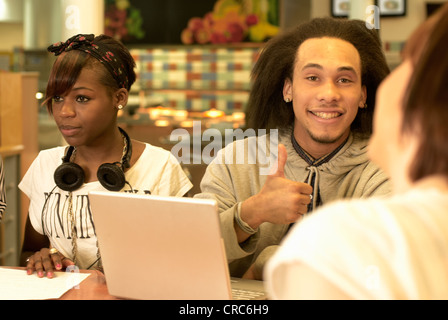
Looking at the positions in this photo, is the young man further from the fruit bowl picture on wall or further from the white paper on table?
the fruit bowl picture on wall

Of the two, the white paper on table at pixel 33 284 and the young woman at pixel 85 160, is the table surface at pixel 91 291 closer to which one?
the white paper on table at pixel 33 284

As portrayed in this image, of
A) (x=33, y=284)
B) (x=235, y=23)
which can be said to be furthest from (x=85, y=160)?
(x=235, y=23)

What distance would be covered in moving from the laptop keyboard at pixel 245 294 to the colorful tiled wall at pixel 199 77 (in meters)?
4.20

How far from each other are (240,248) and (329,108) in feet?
1.44

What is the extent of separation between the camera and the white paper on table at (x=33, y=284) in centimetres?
130

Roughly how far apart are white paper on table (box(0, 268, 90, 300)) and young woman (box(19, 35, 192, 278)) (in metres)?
0.14

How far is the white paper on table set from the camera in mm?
1297

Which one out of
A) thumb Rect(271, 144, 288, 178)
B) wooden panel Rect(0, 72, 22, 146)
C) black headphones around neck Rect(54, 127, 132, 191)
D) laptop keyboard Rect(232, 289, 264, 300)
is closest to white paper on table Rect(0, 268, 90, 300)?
black headphones around neck Rect(54, 127, 132, 191)

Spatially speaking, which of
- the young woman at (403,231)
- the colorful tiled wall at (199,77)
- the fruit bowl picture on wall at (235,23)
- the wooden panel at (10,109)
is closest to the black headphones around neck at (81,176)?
the young woman at (403,231)

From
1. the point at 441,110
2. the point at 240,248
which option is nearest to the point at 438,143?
the point at 441,110
